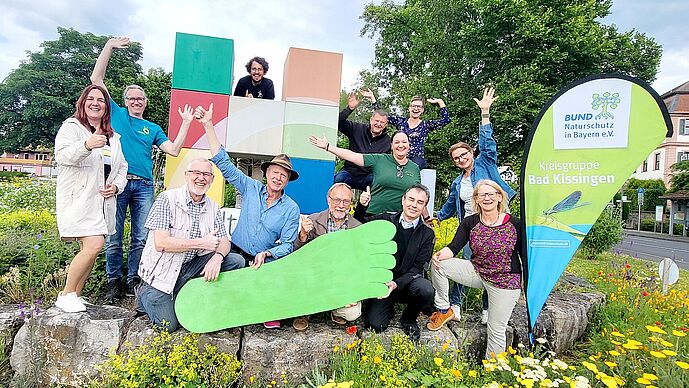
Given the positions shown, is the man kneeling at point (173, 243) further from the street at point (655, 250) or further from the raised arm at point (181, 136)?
the street at point (655, 250)

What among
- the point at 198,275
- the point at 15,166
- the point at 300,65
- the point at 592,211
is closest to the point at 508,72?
the point at 300,65

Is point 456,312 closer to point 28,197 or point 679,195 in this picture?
point 28,197

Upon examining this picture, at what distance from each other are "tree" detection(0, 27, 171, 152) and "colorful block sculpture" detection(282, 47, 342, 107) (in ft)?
92.7

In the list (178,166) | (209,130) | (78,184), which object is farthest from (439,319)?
(178,166)

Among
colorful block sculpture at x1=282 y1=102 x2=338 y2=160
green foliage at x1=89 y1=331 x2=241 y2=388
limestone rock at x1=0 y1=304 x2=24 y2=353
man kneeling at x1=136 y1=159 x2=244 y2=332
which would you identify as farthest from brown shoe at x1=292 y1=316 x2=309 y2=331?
colorful block sculpture at x1=282 y1=102 x2=338 y2=160

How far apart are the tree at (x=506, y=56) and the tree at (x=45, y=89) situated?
21.0 metres

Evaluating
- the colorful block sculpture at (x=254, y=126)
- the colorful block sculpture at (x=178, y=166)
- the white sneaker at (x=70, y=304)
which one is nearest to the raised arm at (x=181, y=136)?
Answer: the colorful block sculpture at (x=178, y=166)

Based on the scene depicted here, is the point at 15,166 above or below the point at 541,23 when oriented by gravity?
below

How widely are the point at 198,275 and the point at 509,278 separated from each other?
2212mm

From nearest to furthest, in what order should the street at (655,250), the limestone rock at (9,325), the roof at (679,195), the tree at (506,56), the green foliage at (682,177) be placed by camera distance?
the limestone rock at (9,325) → the street at (655,250) → the tree at (506,56) → the green foliage at (682,177) → the roof at (679,195)

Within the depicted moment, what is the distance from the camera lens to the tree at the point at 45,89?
100 feet

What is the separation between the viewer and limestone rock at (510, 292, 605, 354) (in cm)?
363

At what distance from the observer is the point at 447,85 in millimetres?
17766

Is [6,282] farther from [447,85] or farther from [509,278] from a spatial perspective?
[447,85]
